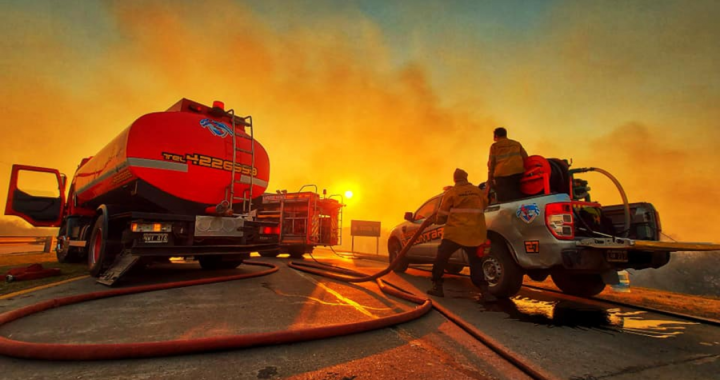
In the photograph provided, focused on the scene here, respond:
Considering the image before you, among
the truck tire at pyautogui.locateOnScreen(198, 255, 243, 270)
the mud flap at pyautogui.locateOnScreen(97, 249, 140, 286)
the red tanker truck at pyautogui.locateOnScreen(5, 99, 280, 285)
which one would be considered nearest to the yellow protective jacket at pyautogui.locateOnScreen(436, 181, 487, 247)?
the red tanker truck at pyautogui.locateOnScreen(5, 99, 280, 285)

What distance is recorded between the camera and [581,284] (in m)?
4.86

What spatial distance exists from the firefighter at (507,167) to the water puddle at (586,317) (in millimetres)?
1543

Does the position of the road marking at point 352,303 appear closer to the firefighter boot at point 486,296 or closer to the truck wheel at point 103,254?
the firefighter boot at point 486,296

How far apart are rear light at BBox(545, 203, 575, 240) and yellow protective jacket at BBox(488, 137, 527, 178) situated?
0.92 meters

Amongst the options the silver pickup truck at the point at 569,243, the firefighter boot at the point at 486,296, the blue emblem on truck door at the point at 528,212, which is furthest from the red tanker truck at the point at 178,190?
the blue emblem on truck door at the point at 528,212

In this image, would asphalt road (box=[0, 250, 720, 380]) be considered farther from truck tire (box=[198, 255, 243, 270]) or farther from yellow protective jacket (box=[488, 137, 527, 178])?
truck tire (box=[198, 255, 243, 270])

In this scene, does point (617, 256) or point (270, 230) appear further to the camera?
point (270, 230)

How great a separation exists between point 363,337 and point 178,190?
4.13m

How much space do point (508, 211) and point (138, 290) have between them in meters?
5.24

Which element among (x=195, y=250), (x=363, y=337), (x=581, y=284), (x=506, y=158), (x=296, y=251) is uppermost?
(x=506, y=158)

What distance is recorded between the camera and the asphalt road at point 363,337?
1.93m

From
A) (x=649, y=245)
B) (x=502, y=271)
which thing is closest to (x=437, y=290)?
(x=502, y=271)

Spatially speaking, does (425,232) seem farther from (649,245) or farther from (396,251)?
(649,245)

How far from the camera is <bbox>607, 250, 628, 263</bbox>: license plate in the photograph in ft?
11.6
